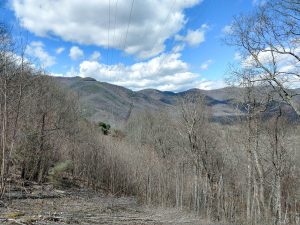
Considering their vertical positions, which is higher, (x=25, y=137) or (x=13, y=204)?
(x=25, y=137)

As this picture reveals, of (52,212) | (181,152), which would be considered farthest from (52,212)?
(181,152)

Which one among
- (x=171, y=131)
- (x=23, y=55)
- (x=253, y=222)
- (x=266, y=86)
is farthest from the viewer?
(x=171, y=131)

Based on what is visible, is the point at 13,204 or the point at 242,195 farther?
the point at 242,195

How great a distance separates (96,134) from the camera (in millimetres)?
27016

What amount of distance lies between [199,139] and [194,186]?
10562 mm

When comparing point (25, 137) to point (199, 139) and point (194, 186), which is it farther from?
point (199, 139)

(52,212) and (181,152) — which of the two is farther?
(181,152)

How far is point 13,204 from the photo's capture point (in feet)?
41.3

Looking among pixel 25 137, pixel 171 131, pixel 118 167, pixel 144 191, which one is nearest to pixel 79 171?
pixel 118 167

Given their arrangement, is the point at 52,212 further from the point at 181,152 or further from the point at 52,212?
the point at 181,152

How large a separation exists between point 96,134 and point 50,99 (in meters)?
5.83

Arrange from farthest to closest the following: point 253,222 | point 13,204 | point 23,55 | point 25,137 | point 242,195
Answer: point 242,195
point 253,222
point 25,137
point 23,55
point 13,204

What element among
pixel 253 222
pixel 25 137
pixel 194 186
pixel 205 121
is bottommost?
pixel 253 222

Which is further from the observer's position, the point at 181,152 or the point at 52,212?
the point at 181,152
